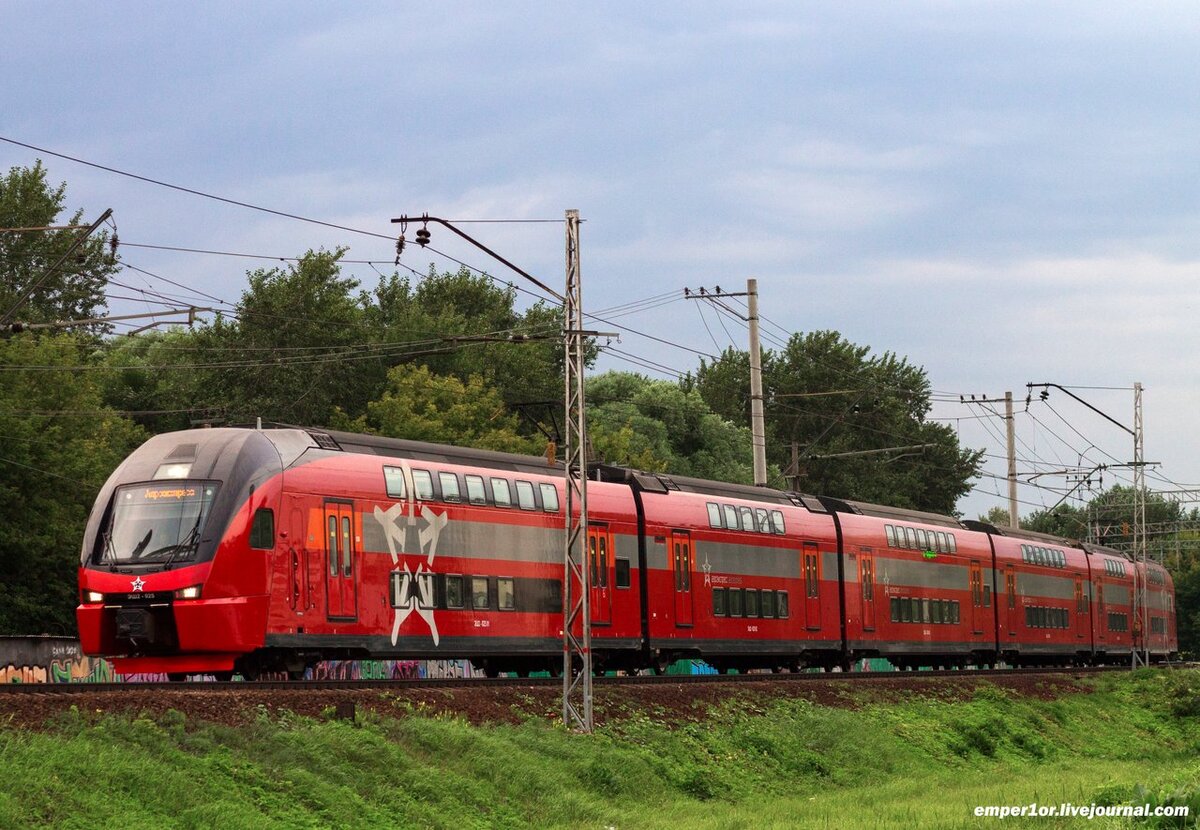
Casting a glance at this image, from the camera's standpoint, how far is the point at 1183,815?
23.5 metres

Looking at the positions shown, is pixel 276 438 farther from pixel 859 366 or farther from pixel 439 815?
pixel 859 366

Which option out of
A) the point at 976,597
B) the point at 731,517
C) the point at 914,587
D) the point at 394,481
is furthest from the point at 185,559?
the point at 976,597

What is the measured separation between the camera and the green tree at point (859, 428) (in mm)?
112625

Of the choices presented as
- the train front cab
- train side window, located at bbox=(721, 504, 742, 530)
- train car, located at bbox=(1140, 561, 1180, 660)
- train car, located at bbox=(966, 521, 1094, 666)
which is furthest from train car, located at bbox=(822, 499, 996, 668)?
the train front cab

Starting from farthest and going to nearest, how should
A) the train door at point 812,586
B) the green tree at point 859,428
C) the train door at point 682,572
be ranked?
the green tree at point 859,428
the train door at point 812,586
the train door at point 682,572

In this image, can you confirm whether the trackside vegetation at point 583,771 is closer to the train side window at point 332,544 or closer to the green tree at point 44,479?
the train side window at point 332,544

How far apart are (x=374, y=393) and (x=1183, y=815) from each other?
64026mm

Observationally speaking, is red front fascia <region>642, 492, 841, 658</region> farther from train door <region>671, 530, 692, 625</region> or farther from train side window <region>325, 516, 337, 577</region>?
train side window <region>325, 516, 337, 577</region>

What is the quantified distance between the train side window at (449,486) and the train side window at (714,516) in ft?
33.0

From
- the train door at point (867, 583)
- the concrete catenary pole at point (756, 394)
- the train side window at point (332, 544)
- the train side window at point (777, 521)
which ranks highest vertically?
the concrete catenary pole at point (756, 394)

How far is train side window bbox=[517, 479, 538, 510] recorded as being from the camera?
35219 mm

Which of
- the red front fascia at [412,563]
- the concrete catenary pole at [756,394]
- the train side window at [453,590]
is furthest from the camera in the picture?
the concrete catenary pole at [756,394]

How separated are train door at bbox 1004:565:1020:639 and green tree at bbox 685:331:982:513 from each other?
166 ft

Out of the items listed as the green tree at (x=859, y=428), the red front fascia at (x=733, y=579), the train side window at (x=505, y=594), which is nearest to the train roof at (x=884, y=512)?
the red front fascia at (x=733, y=579)
